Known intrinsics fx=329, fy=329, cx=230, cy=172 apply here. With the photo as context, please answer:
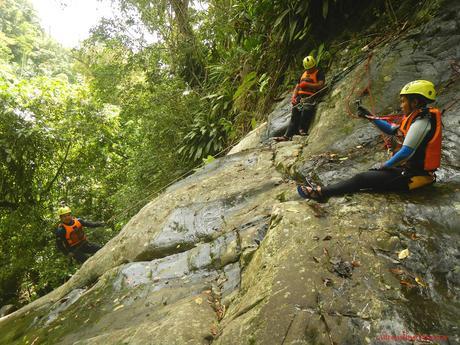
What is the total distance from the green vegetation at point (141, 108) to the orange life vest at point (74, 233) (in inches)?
57.7

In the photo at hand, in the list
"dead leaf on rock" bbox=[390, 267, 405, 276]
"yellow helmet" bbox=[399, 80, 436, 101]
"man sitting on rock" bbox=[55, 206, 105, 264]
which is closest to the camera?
"dead leaf on rock" bbox=[390, 267, 405, 276]

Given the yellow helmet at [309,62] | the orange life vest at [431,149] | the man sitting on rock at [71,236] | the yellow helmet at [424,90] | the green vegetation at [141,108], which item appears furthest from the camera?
the man sitting on rock at [71,236]

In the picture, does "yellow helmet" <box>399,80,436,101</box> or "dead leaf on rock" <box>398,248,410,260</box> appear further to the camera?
"yellow helmet" <box>399,80,436,101</box>

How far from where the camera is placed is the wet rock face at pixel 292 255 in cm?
255

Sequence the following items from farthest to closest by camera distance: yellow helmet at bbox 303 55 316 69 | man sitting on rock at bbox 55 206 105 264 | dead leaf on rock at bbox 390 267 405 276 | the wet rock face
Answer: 1. man sitting on rock at bbox 55 206 105 264
2. yellow helmet at bbox 303 55 316 69
3. dead leaf on rock at bbox 390 267 405 276
4. the wet rock face

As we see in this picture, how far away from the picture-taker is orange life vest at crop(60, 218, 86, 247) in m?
8.47

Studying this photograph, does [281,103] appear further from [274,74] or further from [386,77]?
[386,77]

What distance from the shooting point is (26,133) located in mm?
8547

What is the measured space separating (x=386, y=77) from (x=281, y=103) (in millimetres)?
2628

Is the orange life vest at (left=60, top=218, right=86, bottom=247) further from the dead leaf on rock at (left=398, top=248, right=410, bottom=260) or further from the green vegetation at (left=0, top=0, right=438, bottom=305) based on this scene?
the dead leaf on rock at (left=398, top=248, right=410, bottom=260)

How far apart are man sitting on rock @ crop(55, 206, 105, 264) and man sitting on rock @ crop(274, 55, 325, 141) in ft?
18.5

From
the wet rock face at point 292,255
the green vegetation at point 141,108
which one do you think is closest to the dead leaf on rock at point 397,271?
the wet rock face at point 292,255

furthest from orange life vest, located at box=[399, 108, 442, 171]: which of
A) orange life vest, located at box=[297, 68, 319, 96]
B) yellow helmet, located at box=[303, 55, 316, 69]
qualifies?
yellow helmet, located at box=[303, 55, 316, 69]

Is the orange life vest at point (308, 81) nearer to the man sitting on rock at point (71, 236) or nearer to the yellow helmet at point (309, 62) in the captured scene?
the yellow helmet at point (309, 62)
